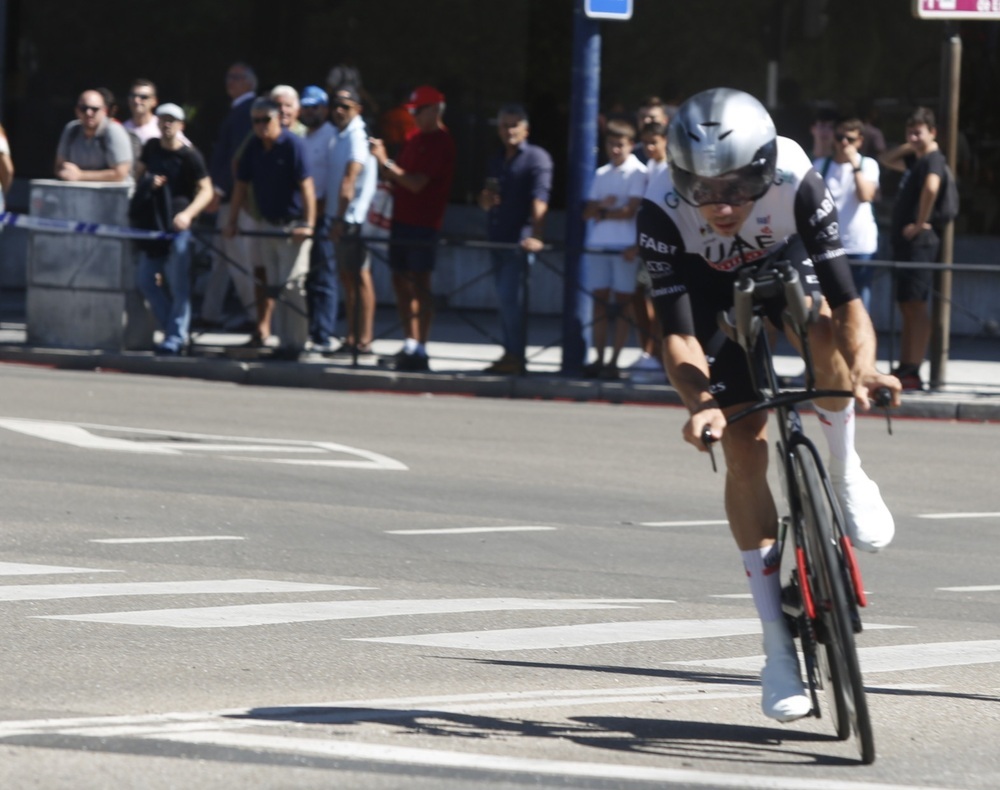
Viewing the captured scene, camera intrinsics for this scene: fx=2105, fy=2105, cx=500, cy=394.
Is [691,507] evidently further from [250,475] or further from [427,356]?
[427,356]

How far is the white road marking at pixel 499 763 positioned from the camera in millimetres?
5207

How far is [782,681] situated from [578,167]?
11.7 meters

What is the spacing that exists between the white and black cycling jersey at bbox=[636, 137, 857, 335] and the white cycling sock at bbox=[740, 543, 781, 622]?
2.23 ft

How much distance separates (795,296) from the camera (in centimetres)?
560

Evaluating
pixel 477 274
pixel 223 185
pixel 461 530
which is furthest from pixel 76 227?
pixel 461 530

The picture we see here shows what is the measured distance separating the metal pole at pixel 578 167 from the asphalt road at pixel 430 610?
2.20 meters

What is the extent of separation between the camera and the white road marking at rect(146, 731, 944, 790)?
17.1 feet

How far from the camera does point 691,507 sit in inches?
447

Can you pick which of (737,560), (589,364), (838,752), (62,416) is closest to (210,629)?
(838,752)

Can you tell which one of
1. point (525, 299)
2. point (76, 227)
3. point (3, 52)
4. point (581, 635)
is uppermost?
point (3, 52)

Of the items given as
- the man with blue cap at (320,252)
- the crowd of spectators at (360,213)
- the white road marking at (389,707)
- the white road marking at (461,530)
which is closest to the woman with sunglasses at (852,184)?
the crowd of spectators at (360,213)

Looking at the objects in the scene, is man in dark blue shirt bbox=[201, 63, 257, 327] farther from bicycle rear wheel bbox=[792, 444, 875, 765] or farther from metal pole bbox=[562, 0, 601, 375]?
bicycle rear wheel bbox=[792, 444, 875, 765]

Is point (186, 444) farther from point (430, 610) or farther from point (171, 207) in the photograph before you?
point (430, 610)

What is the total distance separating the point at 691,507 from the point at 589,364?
598 centimetres
